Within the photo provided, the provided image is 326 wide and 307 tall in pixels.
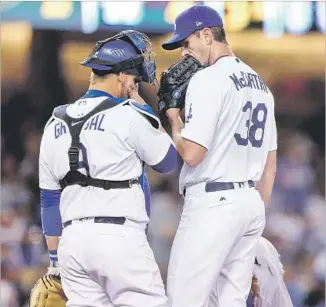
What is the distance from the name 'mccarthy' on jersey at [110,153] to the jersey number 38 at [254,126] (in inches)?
16.4

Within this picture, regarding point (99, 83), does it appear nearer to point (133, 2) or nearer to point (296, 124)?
point (133, 2)

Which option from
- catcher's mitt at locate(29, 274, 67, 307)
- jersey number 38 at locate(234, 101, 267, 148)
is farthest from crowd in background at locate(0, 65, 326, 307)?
jersey number 38 at locate(234, 101, 267, 148)


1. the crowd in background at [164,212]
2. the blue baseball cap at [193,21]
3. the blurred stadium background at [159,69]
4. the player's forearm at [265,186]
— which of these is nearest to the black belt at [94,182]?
the blue baseball cap at [193,21]

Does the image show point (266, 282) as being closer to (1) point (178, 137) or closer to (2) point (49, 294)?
(1) point (178, 137)

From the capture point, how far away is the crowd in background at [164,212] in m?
7.86

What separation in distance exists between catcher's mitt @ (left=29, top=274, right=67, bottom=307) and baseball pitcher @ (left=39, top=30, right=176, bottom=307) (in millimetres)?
224

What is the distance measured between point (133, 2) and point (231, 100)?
17.3 ft

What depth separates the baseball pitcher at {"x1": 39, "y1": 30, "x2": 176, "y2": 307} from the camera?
3.58 metres

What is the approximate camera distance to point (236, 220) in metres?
3.84

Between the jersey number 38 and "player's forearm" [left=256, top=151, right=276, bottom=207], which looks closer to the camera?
the jersey number 38

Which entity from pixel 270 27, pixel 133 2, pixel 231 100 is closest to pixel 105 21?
pixel 133 2

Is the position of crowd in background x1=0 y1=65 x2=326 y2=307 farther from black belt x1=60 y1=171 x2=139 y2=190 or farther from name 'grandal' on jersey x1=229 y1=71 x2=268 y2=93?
name 'grandal' on jersey x1=229 y1=71 x2=268 y2=93

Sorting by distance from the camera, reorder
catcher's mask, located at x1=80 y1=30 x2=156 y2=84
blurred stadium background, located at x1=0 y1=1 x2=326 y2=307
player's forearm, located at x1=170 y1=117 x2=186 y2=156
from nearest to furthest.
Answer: catcher's mask, located at x1=80 y1=30 x2=156 y2=84, player's forearm, located at x1=170 y1=117 x2=186 y2=156, blurred stadium background, located at x1=0 y1=1 x2=326 y2=307

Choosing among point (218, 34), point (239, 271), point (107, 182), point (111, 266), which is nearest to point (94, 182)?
point (107, 182)
